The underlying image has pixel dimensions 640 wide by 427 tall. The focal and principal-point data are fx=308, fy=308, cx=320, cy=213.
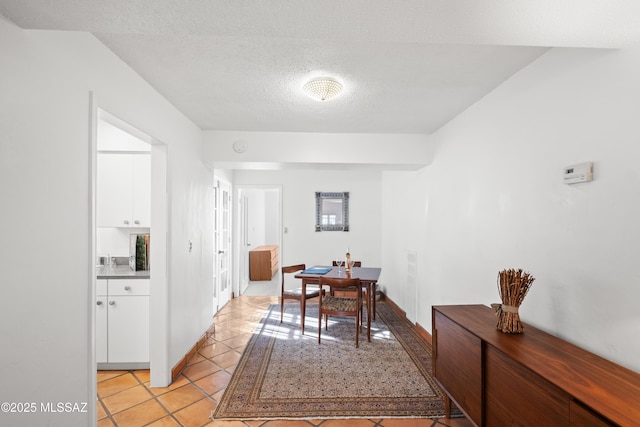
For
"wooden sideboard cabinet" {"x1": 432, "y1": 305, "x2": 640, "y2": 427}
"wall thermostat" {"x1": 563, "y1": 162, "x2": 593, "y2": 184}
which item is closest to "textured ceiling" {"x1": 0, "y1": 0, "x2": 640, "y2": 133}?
"wall thermostat" {"x1": 563, "y1": 162, "x2": 593, "y2": 184}

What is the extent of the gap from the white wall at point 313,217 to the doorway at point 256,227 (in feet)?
0.63

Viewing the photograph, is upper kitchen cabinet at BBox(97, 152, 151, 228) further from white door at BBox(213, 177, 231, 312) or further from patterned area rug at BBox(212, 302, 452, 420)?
patterned area rug at BBox(212, 302, 452, 420)

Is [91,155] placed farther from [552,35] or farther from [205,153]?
[552,35]

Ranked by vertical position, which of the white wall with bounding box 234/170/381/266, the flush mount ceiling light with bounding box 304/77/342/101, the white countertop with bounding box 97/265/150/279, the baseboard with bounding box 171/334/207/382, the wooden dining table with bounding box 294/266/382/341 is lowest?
the baseboard with bounding box 171/334/207/382

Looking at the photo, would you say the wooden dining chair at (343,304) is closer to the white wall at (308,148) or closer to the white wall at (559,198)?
the white wall at (559,198)

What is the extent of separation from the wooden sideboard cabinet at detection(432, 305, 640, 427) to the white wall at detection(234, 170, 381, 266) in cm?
357

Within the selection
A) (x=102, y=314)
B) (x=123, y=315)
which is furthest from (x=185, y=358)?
(x=102, y=314)

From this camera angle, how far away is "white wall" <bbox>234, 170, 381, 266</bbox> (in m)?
5.62

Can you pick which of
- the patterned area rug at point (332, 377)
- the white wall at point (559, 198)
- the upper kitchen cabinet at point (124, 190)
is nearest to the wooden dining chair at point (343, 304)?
the patterned area rug at point (332, 377)

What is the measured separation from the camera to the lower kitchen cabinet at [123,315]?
280cm

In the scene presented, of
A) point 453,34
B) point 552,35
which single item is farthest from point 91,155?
point 552,35

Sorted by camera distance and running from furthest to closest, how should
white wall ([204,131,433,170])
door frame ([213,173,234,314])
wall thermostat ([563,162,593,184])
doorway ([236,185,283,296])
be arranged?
1. doorway ([236,185,283,296])
2. door frame ([213,173,234,314])
3. white wall ([204,131,433,170])
4. wall thermostat ([563,162,593,184])

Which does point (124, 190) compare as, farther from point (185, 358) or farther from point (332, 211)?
point (332, 211)

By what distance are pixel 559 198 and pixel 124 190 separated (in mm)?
3516
